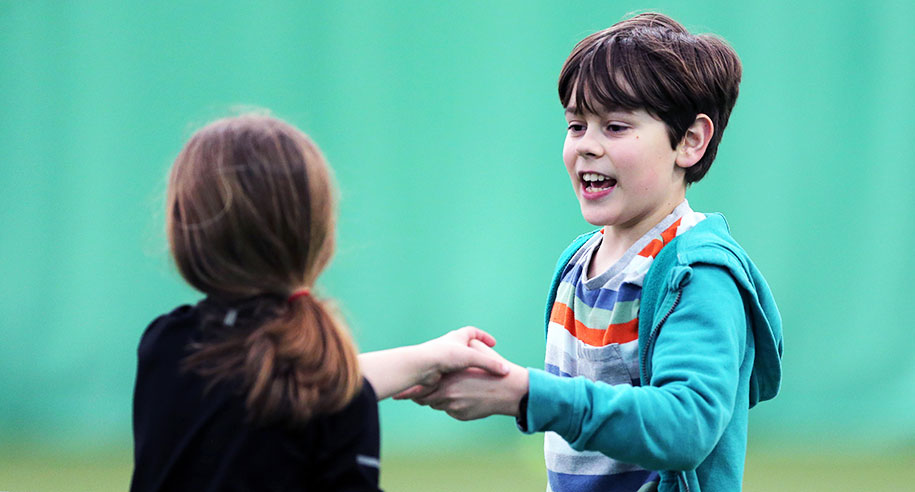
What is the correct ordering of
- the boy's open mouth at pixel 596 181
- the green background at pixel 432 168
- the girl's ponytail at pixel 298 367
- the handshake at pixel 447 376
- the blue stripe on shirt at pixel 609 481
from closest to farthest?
the girl's ponytail at pixel 298 367 → the handshake at pixel 447 376 → the blue stripe on shirt at pixel 609 481 → the boy's open mouth at pixel 596 181 → the green background at pixel 432 168

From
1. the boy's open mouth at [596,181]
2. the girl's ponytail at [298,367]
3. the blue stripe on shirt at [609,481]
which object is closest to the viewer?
the girl's ponytail at [298,367]

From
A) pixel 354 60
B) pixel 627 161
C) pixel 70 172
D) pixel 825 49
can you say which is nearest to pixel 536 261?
pixel 354 60

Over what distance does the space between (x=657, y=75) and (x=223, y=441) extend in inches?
38.8

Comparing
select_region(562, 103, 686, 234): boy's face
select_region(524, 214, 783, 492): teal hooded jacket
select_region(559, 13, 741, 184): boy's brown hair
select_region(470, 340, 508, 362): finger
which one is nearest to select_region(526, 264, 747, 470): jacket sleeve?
select_region(524, 214, 783, 492): teal hooded jacket

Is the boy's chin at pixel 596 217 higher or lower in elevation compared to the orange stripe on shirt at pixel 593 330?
higher

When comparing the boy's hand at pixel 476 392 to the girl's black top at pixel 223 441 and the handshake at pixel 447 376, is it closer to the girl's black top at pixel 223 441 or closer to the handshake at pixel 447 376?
the handshake at pixel 447 376

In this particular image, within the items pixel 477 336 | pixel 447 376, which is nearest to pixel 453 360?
pixel 447 376

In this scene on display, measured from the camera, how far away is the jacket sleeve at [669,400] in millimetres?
1479

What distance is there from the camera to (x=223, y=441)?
1242mm

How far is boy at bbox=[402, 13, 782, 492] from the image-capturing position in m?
1.50

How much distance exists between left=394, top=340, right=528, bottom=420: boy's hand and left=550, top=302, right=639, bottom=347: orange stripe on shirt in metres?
0.22

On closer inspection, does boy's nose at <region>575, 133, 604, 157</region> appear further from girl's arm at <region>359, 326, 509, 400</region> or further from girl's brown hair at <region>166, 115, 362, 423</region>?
girl's brown hair at <region>166, 115, 362, 423</region>

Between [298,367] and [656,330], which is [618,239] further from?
[298,367]

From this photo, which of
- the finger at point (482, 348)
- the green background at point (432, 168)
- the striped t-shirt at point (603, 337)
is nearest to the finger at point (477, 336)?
the finger at point (482, 348)
